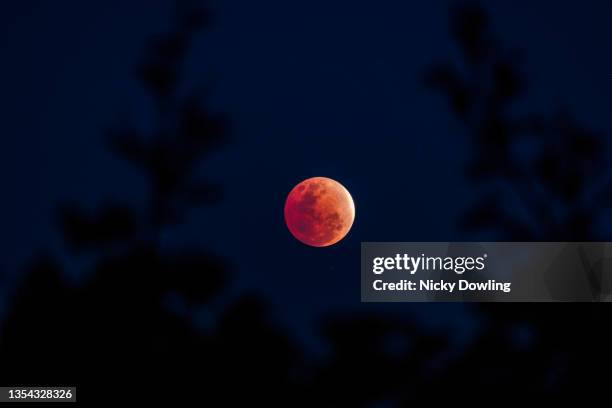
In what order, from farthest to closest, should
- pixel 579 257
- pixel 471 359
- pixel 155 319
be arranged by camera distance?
pixel 471 359
pixel 155 319
pixel 579 257

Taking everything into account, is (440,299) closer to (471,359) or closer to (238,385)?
(471,359)

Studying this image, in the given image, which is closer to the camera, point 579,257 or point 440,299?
point 440,299

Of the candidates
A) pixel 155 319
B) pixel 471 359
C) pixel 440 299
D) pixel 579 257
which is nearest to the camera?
pixel 440 299

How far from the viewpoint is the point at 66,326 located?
26.2 ft

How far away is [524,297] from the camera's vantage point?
7.16 metres

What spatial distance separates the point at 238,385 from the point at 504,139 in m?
4.58

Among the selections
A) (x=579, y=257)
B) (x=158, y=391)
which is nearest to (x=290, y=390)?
(x=158, y=391)

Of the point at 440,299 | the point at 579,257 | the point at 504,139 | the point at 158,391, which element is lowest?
the point at 158,391

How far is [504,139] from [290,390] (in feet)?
13.8

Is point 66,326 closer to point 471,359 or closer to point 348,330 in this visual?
point 348,330

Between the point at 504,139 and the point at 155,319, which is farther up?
the point at 504,139

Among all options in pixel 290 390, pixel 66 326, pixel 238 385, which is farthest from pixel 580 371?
pixel 66 326

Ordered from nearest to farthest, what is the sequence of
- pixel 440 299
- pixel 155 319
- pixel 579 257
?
pixel 440 299 → pixel 579 257 → pixel 155 319

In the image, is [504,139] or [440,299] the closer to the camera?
[440,299]
